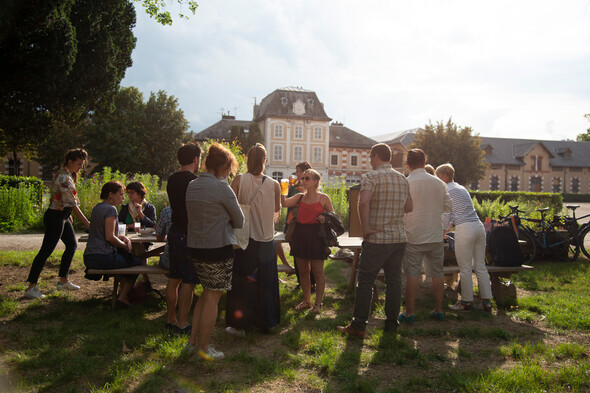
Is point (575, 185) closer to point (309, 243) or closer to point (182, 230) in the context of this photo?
point (309, 243)

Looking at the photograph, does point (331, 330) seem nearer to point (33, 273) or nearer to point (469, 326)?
point (469, 326)

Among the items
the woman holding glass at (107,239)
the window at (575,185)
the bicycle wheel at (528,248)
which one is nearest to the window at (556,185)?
the window at (575,185)

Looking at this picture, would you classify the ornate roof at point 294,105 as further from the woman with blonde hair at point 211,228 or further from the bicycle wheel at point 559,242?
the woman with blonde hair at point 211,228

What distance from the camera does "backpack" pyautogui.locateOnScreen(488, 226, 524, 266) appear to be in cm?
614

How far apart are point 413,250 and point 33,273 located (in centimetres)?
505

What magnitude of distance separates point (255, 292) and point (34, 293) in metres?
3.27

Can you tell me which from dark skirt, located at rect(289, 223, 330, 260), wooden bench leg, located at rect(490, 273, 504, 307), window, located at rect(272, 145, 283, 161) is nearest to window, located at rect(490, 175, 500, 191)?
window, located at rect(272, 145, 283, 161)

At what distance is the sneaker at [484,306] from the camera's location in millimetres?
5696

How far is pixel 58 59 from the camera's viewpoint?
6695mm

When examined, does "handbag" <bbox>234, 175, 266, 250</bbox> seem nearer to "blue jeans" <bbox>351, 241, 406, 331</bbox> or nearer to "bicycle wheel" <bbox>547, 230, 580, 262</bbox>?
"blue jeans" <bbox>351, 241, 406, 331</bbox>

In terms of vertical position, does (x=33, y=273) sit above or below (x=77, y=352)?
above

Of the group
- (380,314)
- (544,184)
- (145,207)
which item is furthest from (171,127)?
(544,184)

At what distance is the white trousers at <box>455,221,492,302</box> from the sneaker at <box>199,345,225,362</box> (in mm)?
3389

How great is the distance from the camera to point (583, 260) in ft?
31.4
